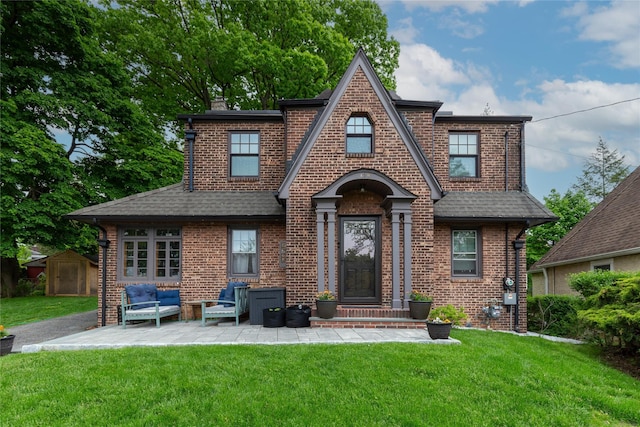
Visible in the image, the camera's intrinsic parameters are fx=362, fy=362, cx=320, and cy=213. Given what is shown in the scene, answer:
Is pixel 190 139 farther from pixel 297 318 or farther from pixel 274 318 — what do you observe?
pixel 297 318

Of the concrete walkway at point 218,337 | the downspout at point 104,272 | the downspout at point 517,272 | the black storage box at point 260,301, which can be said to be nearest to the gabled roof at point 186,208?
the downspout at point 104,272

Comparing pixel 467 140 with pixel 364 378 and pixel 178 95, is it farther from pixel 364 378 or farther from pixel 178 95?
pixel 178 95

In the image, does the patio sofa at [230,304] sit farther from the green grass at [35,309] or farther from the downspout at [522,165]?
the downspout at [522,165]

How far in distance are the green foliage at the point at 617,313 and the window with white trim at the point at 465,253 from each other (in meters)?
2.95

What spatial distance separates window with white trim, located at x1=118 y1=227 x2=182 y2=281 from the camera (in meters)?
10.3

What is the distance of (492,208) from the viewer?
1016cm

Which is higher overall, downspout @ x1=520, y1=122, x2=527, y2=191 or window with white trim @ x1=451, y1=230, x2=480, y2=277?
downspout @ x1=520, y1=122, x2=527, y2=191

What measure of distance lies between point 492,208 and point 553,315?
3533mm

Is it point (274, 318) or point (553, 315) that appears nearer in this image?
point (274, 318)

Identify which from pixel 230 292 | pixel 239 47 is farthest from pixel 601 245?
pixel 239 47

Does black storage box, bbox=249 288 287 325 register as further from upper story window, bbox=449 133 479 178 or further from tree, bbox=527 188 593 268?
tree, bbox=527 188 593 268

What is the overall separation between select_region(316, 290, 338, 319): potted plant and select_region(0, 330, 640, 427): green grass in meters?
1.89

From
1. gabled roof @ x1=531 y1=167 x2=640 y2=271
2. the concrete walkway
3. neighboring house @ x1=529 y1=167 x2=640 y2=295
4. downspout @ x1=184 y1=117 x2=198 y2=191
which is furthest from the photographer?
downspout @ x1=184 y1=117 x2=198 y2=191

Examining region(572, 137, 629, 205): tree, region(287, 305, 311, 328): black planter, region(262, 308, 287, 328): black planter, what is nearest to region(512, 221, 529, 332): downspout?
region(287, 305, 311, 328): black planter
